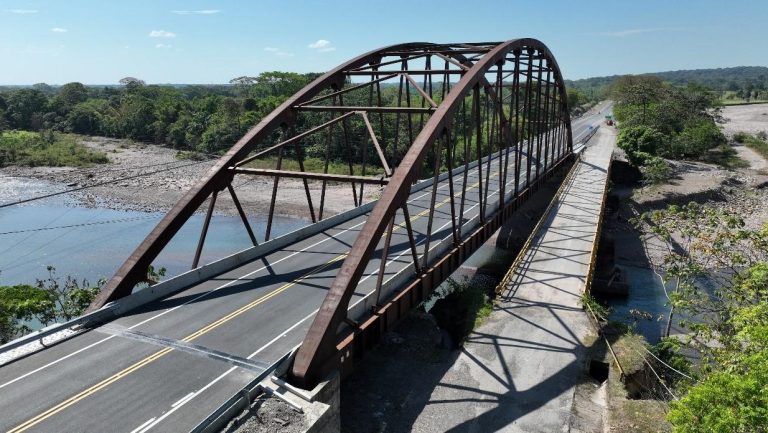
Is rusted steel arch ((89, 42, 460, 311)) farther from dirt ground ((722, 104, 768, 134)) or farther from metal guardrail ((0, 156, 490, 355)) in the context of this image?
dirt ground ((722, 104, 768, 134))

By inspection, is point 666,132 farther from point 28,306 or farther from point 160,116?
point 160,116

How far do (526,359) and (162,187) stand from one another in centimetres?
6683

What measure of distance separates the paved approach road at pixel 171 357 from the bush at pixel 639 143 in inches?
2401

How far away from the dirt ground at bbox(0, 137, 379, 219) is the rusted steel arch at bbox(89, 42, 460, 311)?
31852mm

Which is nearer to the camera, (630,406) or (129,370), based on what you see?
(129,370)

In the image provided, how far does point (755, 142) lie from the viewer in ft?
306

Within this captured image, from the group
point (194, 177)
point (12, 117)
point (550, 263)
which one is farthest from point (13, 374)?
point (12, 117)

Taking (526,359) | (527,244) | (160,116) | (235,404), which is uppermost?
(160,116)

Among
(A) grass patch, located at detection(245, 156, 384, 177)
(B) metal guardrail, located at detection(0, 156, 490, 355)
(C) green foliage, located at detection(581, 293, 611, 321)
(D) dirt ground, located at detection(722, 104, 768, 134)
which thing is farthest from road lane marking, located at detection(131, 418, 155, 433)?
(D) dirt ground, located at detection(722, 104, 768, 134)

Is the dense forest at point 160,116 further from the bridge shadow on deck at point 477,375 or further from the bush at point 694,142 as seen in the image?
the bridge shadow on deck at point 477,375

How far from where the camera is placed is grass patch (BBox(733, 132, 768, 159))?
286ft

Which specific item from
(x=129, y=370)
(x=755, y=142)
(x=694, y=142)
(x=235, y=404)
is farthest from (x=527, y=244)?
(x=755, y=142)

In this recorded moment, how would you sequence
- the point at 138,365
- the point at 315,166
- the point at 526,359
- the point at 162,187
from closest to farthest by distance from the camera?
the point at 138,365
the point at 526,359
the point at 162,187
the point at 315,166

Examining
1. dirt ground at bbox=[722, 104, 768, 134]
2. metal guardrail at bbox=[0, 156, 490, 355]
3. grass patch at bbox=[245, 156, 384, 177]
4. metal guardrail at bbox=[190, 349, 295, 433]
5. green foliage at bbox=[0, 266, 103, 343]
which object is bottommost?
green foliage at bbox=[0, 266, 103, 343]
